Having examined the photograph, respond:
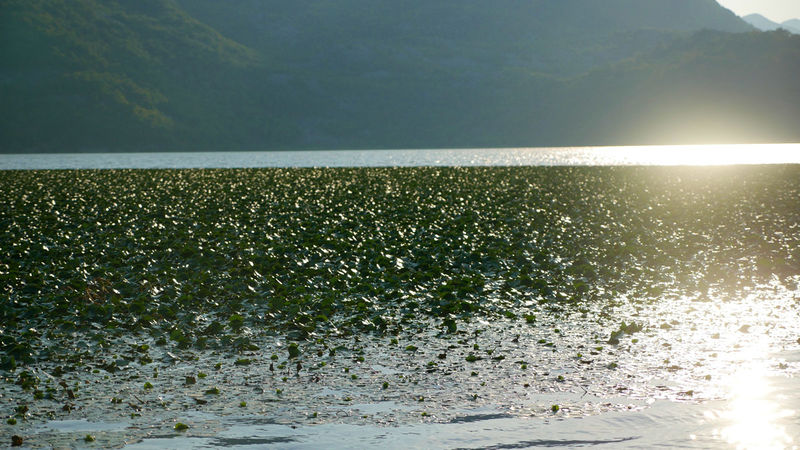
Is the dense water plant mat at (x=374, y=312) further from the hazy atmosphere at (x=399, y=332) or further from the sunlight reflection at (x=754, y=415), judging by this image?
the sunlight reflection at (x=754, y=415)

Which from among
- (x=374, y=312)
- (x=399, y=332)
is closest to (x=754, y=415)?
(x=399, y=332)

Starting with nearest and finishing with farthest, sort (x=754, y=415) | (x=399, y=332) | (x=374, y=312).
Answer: (x=754, y=415) < (x=399, y=332) < (x=374, y=312)

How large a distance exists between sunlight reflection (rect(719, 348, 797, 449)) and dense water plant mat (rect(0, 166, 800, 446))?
Answer: 35cm

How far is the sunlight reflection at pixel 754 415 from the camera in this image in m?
8.41

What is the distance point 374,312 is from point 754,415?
7.92 metres

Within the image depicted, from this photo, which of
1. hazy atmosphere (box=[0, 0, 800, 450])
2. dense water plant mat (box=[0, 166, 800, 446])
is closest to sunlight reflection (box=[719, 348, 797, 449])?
hazy atmosphere (box=[0, 0, 800, 450])

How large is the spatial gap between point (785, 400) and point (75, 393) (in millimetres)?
9473

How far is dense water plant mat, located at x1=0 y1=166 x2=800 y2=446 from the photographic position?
10.1m

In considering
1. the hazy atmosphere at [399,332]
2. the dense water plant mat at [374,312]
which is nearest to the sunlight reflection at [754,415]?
the hazy atmosphere at [399,332]

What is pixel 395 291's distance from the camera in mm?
16938

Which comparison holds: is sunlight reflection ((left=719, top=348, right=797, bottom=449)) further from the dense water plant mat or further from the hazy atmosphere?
the dense water plant mat

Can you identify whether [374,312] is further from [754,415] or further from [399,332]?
[754,415]

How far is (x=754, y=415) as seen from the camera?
30.2 feet

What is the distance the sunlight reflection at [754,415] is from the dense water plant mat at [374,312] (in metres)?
0.35
